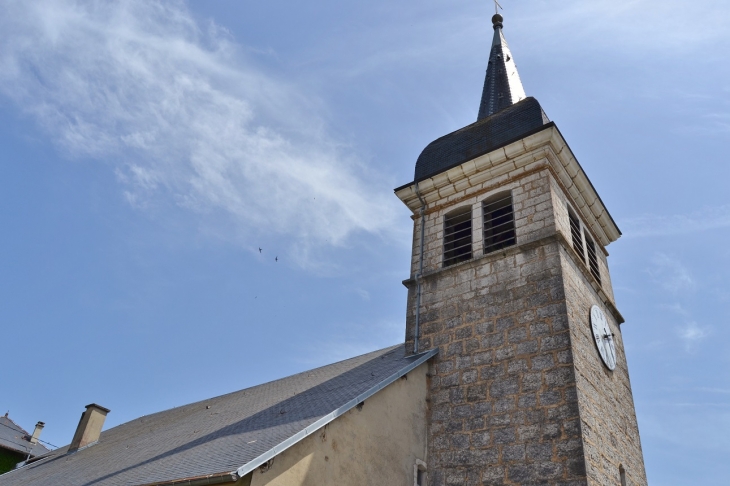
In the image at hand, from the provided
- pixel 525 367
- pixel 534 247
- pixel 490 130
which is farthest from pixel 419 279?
pixel 490 130

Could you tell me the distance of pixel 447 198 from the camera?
10.2 m

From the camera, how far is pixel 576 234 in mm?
9461

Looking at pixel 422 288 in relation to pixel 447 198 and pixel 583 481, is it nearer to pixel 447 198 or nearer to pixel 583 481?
pixel 447 198

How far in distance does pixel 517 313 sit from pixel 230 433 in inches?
155

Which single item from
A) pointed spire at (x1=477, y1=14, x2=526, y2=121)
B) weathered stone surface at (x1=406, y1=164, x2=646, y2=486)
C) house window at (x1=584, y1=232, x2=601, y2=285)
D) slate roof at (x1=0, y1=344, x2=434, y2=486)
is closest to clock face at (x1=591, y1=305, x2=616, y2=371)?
weathered stone surface at (x1=406, y1=164, x2=646, y2=486)

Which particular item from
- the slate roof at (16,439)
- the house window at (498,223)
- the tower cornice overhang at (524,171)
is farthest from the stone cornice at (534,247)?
the slate roof at (16,439)

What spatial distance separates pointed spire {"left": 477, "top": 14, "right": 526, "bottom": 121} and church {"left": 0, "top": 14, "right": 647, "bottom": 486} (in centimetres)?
156

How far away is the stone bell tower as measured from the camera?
6.64m

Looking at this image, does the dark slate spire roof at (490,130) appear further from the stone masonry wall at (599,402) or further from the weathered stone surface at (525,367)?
the stone masonry wall at (599,402)

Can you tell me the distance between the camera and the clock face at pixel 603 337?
8.01 meters

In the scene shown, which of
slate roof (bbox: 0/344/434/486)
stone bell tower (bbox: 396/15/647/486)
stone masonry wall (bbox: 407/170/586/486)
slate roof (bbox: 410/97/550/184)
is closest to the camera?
slate roof (bbox: 0/344/434/486)

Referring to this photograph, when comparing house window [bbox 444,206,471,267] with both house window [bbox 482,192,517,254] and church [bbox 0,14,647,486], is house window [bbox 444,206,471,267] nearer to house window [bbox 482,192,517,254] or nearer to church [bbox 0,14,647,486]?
church [bbox 0,14,647,486]

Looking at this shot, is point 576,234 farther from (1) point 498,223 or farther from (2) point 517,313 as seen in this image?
(2) point 517,313

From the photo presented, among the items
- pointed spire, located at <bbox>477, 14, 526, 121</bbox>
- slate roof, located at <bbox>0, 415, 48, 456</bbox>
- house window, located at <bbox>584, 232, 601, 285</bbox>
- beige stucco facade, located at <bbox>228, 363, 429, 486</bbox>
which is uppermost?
pointed spire, located at <bbox>477, 14, 526, 121</bbox>
